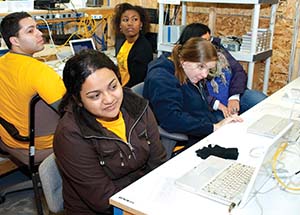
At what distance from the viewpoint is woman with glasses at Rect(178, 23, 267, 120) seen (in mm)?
2645

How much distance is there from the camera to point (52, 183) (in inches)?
57.4

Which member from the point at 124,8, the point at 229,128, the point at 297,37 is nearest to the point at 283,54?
the point at 297,37

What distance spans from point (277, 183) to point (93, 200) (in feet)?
2.23

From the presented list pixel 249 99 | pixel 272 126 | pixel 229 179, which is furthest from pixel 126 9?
pixel 229 179

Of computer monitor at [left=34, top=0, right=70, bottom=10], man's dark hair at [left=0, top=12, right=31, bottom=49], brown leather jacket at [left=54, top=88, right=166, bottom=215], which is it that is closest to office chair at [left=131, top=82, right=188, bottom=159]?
brown leather jacket at [left=54, top=88, right=166, bottom=215]

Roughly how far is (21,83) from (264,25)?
Result: 7.72 feet

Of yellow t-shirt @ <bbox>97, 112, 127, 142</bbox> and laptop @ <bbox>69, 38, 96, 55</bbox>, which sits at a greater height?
laptop @ <bbox>69, 38, 96, 55</bbox>

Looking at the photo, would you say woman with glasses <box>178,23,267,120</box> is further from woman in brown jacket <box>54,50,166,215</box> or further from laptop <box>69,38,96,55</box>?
woman in brown jacket <box>54,50,166,215</box>

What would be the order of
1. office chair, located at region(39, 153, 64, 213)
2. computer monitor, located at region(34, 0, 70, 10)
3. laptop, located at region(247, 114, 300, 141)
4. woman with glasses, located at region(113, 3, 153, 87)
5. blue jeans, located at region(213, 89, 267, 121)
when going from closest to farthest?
office chair, located at region(39, 153, 64, 213) < laptop, located at region(247, 114, 300, 141) < blue jeans, located at region(213, 89, 267, 121) < woman with glasses, located at region(113, 3, 153, 87) < computer monitor, located at region(34, 0, 70, 10)

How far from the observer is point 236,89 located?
278cm

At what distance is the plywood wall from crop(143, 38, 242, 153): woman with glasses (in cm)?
155

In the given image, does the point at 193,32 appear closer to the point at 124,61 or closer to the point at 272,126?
the point at 124,61

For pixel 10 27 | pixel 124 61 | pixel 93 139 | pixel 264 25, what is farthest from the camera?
pixel 264 25

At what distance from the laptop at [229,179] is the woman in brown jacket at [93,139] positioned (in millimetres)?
282
